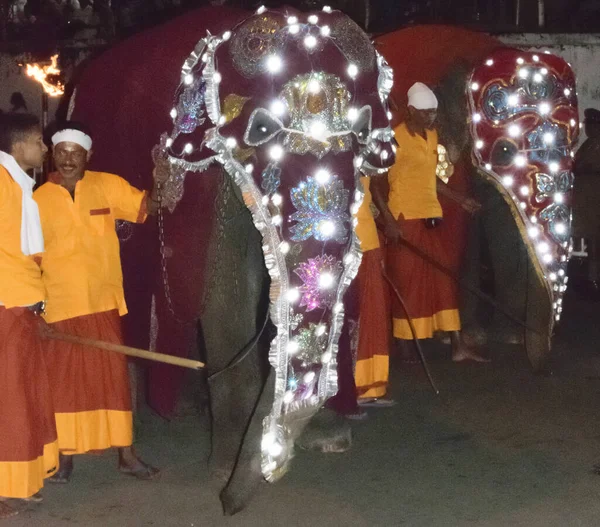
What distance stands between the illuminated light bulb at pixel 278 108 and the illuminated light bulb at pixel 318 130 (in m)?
0.11

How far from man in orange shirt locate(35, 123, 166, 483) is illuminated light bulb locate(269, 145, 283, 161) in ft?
2.62

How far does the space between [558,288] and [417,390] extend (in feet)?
3.05

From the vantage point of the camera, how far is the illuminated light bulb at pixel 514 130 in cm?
537

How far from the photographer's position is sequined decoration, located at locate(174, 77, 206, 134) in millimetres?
3877

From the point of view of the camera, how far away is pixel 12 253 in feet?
12.6

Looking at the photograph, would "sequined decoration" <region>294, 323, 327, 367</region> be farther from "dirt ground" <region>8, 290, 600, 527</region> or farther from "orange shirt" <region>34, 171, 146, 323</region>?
"orange shirt" <region>34, 171, 146, 323</region>

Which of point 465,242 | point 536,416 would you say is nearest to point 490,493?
point 536,416

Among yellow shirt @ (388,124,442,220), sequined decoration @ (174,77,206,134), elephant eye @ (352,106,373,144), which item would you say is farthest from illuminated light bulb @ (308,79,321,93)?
yellow shirt @ (388,124,442,220)

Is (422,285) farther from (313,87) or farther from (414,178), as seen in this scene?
(313,87)

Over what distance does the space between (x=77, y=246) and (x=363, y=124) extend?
1.21m

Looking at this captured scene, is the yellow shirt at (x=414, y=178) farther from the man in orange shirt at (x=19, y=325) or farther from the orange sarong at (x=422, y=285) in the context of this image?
the man in orange shirt at (x=19, y=325)

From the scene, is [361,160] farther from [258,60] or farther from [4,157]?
[4,157]

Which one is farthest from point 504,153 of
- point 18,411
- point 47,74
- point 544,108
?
point 47,74

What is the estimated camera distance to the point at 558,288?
542cm
